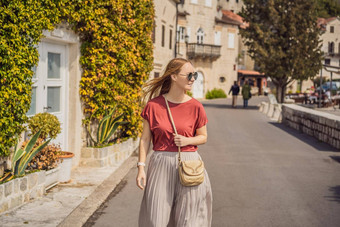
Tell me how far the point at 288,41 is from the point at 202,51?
69.6 ft

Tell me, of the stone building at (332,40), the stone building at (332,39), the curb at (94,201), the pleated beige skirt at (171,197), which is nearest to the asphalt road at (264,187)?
the curb at (94,201)

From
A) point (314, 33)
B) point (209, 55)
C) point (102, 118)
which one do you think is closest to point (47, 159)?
point (102, 118)

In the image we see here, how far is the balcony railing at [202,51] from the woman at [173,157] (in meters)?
49.9

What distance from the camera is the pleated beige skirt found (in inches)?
161

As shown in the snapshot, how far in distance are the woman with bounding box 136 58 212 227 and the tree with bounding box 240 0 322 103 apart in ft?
97.2

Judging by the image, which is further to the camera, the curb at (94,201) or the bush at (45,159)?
the bush at (45,159)

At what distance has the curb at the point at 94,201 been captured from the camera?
6.02m

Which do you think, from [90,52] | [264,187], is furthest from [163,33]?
[264,187]

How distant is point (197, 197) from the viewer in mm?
4105

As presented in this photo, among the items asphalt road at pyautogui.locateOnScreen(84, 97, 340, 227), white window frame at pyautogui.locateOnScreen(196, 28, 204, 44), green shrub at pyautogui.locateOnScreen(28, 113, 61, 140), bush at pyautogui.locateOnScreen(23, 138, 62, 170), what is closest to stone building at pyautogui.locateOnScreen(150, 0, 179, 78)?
asphalt road at pyautogui.locateOnScreen(84, 97, 340, 227)

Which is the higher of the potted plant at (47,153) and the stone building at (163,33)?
the stone building at (163,33)

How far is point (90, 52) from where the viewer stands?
10.3 meters

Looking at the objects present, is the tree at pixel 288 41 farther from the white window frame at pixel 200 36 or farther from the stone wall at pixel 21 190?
the stone wall at pixel 21 190

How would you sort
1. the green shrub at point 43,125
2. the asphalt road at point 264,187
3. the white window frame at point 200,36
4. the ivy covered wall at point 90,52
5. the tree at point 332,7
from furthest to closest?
the tree at point 332,7 < the white window frame at point 200,36 < the green shrub at point 43,125 < the ivy covered wall at point 90,52 < the asphalt road at point 264,187
